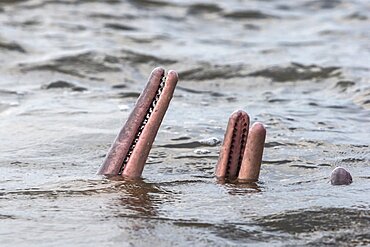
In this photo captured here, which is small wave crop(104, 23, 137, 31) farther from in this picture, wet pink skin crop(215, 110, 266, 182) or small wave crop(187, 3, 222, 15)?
wet pink skin crop(215, 110, 266, 182)

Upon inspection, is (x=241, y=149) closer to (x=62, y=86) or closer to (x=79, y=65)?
(x=62, y=86)

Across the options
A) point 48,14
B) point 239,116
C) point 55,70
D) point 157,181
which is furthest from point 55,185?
point 48,14

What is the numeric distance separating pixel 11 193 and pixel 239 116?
1.16 metres

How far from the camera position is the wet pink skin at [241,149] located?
15.3 ft

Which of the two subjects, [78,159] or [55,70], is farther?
[55,70]

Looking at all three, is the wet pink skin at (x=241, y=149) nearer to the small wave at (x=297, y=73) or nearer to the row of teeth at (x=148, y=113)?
the row of teeth at (x=148, y=113)

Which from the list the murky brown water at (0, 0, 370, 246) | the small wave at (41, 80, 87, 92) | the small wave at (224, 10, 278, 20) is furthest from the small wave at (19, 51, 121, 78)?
the small wave at (224, 10, 278, 20)

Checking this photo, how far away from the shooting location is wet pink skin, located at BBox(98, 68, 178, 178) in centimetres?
473

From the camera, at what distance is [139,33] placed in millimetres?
11125

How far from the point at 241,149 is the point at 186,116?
252 centimetres

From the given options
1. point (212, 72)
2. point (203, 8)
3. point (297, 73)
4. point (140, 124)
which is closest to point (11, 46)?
point (212, 72)

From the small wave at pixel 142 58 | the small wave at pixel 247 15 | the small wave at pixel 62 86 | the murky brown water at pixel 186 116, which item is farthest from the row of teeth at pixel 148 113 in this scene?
the small wave at pixel 247 15

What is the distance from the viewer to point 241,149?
15.7 ft

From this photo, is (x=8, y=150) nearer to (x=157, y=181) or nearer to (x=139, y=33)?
(x=157, y=181)
